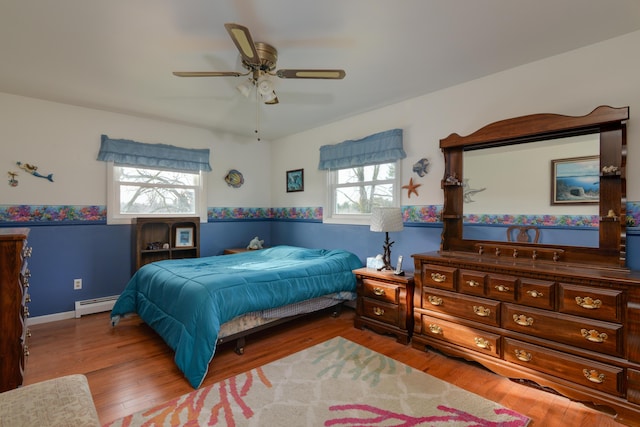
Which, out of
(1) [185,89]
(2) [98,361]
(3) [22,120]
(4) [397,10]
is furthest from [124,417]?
(3) [22,120]

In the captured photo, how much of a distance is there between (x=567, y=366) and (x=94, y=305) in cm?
446

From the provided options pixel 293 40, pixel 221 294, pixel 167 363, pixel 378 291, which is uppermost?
pixel 293 40

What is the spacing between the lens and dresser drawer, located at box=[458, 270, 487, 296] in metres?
2.33

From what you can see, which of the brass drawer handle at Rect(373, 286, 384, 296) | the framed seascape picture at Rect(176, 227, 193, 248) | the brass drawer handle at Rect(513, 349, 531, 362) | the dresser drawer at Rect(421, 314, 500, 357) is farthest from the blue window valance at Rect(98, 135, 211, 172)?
the brass drawer handle at Rect(513, 349, 531, 362)

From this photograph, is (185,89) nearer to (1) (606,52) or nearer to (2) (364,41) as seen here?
(2) (364,41)

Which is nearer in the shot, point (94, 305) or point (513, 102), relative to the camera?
point (513, 102)

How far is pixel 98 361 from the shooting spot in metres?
2.49

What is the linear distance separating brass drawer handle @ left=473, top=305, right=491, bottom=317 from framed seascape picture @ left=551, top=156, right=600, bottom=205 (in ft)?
3.13

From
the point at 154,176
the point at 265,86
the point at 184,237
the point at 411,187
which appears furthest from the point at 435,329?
the point at 154,176

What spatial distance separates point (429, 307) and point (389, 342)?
53 centimetres

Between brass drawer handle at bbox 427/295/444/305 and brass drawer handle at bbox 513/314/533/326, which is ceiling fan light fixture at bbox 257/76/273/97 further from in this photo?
brass drawer handle at bbox 513/314/533/326

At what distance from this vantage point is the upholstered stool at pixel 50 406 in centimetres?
98

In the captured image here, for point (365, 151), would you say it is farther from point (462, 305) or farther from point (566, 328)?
point (566, 328)

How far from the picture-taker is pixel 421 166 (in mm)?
3230
